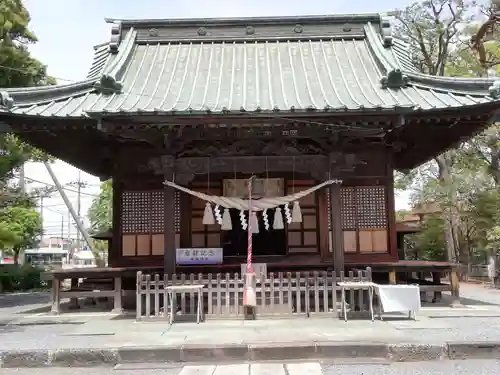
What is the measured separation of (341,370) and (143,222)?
7.12 meters

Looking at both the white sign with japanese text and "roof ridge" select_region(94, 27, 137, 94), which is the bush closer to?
"roof ridge" select_region(94, 27, 137, 94)

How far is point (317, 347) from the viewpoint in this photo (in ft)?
25.0

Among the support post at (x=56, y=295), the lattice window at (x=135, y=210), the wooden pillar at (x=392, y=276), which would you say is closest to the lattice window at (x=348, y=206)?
the wooden pillar at (x=392, y=276)

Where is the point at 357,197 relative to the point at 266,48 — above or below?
below

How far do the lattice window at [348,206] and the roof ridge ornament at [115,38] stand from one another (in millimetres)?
7200

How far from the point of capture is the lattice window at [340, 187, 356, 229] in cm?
1253

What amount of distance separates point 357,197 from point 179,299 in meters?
5.02

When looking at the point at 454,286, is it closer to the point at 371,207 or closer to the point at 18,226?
the point at 371,207

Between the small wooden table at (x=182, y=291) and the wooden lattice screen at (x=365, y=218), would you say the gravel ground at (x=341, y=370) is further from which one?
the wooden lattice screen at (x=365, y=218)

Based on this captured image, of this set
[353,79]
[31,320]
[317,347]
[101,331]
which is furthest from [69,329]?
[353,79]

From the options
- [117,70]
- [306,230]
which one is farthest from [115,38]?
[306,230]

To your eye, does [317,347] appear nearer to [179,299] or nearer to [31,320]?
[179,299]

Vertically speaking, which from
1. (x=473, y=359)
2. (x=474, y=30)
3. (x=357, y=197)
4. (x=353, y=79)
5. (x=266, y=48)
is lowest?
(x=473, y=359)

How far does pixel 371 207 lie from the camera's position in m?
12.6
